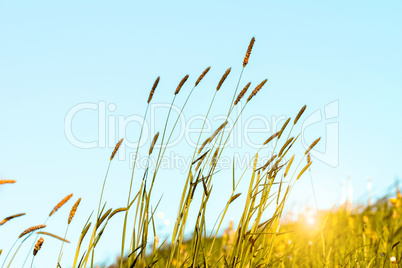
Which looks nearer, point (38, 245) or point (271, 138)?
point (38, 245)

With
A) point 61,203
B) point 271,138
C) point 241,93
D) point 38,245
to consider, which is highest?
point 241,93

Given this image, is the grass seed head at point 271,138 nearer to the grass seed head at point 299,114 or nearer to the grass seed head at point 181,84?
the grass seed head at point 299,114

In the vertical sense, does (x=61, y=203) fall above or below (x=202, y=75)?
below

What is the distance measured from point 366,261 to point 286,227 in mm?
3416

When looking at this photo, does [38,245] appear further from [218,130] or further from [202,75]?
[202,75]

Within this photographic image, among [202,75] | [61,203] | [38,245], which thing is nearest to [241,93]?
[202,75]

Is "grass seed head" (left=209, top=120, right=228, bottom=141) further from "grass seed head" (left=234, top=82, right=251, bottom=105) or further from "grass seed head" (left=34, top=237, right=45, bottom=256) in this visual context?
"grass seed head" (left=34, top=237, right=45, bottom=256)

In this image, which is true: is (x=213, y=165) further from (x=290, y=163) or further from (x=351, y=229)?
(x=351, y=229)

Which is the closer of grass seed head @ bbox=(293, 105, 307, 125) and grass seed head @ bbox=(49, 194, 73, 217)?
grass seed head @ bbox=(49, 194, 73, 217)

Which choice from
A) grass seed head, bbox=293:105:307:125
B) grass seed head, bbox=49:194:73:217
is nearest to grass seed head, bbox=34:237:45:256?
grass seed head, bbox=49:194:73:217

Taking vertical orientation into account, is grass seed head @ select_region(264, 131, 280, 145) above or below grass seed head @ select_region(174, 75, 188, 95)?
below

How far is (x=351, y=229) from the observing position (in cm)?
Answer: 429

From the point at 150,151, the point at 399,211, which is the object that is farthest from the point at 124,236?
the point at 399,211

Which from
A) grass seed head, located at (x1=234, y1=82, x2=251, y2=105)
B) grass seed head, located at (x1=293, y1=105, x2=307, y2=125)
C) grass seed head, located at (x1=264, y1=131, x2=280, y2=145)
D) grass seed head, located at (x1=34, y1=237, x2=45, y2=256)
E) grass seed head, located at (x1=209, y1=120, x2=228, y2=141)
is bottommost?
grass seed head, located at (x1=34, y1=237, x2=45, y2=256)
